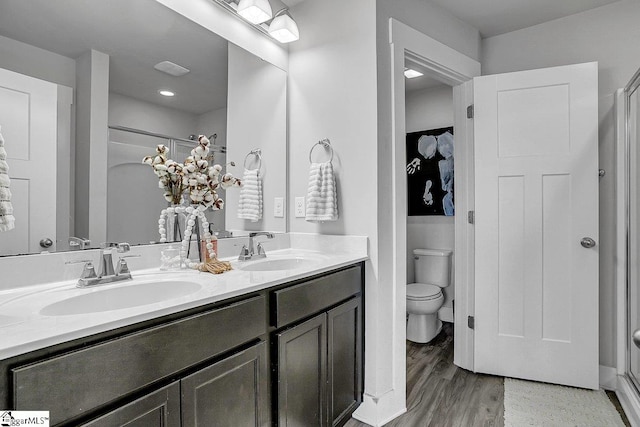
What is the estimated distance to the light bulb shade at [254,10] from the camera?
1.81m

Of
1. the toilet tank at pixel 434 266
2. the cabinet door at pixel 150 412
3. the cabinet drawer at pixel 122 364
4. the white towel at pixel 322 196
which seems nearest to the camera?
the cabinet drawer at pixel 122 364

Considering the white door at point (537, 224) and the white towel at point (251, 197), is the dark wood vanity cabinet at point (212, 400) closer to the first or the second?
the white towel at point (251, 197)

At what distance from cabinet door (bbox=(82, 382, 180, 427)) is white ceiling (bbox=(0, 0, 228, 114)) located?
3.92 ft

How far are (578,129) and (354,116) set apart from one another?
145 centimetres

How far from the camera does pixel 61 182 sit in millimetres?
1287

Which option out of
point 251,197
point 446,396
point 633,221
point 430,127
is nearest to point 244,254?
point 251,197

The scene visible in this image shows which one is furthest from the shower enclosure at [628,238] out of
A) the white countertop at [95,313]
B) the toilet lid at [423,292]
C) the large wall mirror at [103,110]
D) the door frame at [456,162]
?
the large wall mirror at [103,110]

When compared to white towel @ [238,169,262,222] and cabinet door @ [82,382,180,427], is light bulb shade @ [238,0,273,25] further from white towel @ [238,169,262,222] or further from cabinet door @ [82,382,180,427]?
cabinet door @ [82,382,180,427]

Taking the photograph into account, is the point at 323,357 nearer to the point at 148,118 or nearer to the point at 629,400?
the point at 148,118

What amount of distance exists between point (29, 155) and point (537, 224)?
266 centimetres

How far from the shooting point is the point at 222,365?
1.09 metres

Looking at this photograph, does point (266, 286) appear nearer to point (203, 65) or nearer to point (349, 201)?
point (349, 201)

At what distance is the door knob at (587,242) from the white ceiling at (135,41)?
232cm

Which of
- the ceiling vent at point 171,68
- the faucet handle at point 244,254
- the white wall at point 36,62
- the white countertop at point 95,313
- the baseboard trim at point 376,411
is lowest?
the baseboard trim at point 376,411
